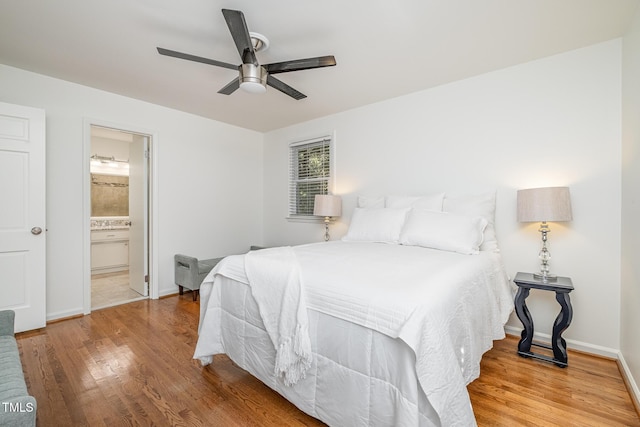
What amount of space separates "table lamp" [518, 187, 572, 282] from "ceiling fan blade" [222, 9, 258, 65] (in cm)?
230

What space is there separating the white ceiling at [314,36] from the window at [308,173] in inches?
47.4

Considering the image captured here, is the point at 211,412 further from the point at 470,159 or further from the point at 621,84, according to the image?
the point at 621,84

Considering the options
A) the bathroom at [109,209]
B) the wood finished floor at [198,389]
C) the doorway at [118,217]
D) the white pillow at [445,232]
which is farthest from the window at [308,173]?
the bathroom at [109,209]

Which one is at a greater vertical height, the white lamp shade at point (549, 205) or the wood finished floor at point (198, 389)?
the white lamp shade at point (549, 205)

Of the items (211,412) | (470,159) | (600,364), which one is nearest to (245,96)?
(470,159)

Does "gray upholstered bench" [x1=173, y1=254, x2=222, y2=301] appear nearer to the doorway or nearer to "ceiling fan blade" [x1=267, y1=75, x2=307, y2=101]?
the doorway

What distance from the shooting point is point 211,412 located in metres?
1.62

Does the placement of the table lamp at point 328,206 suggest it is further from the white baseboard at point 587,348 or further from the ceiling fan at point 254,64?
the white baseboard at point 587,348

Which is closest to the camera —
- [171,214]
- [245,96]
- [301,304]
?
[301,304]

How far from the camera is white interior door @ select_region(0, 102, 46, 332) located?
2578 mm

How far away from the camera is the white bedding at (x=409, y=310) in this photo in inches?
43.6

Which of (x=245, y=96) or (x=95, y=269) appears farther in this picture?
(x=95, y=269)

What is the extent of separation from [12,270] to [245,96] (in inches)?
111

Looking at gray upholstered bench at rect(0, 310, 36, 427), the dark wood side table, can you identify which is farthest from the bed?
gray upholstered bench at rect(0, 310, 36, 427)
